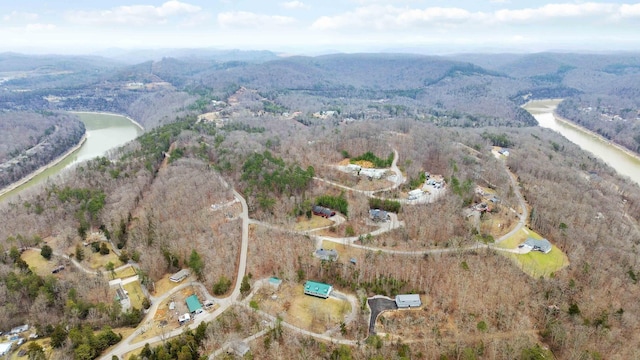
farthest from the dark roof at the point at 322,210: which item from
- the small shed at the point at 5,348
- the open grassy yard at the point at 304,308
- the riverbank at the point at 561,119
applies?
the riverbank at the point at 561,119

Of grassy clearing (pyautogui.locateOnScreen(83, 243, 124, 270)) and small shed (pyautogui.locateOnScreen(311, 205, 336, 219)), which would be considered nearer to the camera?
grassy clearing (pyautogui.locateOnScreen(83, 243, 124, 270))

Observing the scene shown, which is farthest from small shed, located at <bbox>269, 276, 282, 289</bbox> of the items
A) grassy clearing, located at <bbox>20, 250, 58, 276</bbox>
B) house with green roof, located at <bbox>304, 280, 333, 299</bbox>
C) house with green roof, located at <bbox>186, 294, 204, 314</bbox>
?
grassy clearing, located at <bbox>20, 250, 58, 276</bbox>

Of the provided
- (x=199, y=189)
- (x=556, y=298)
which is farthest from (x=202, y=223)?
(x=556, y=298)

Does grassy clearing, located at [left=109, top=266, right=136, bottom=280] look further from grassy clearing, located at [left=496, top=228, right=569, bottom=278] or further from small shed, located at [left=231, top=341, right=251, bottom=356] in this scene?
grassy clearing, located at [left=496, top=228, right=569, bottom=278]

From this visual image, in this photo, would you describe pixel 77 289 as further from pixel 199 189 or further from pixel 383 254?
pixel 383 254

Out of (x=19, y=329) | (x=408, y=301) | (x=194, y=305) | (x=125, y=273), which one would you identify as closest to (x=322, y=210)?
(x=408, y=301)

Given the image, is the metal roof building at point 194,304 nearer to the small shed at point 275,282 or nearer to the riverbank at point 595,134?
the small shed at point 275,282
